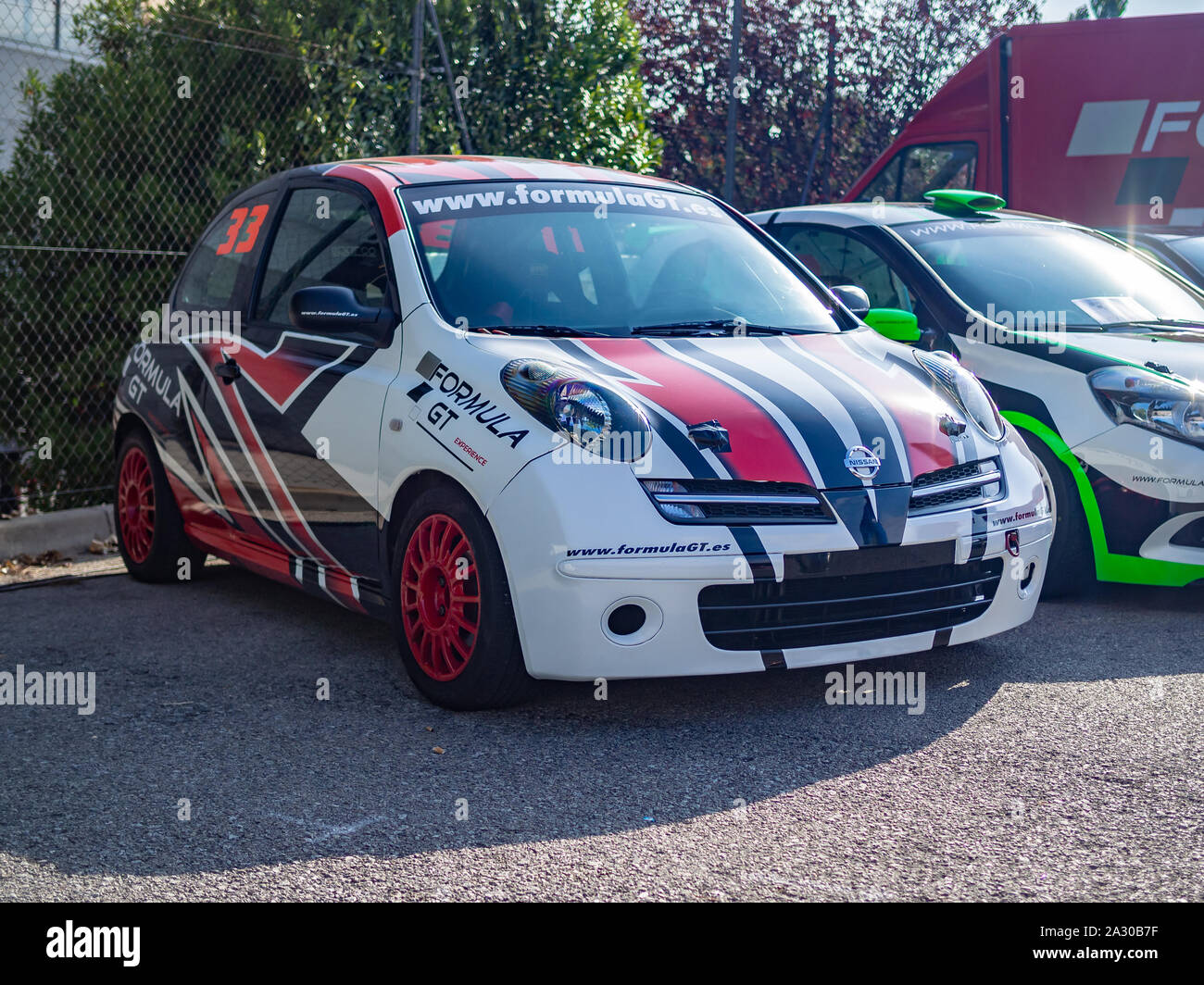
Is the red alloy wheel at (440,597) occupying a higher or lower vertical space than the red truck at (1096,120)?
lower

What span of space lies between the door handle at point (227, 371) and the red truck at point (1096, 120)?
319 inches

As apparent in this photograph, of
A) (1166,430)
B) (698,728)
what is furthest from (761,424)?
(1166,430)

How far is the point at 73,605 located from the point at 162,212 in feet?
9.82

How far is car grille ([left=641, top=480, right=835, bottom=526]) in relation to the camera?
396cm

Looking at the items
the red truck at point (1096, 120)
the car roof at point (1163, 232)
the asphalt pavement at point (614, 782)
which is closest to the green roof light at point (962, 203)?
the car roof at point (1163, 232)

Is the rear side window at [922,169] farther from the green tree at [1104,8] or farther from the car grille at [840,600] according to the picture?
the green tree at [1104,8]

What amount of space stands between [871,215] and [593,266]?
251 cm

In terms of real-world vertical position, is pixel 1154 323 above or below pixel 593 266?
below

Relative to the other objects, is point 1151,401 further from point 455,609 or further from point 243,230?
point 243,230

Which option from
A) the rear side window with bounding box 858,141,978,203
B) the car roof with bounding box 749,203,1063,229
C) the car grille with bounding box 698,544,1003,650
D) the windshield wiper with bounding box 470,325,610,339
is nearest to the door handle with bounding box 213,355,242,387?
the windshield wiper with bounding box 470,325,610,339

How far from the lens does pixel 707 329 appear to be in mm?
4914

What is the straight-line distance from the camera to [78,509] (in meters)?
7.80

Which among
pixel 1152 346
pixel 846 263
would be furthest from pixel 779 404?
pixel 846 263

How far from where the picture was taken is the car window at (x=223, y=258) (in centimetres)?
579
